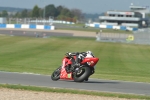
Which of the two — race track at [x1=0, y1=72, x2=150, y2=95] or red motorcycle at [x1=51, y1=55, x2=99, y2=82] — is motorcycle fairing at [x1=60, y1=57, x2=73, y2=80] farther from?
race track at [x1=0, y1=72, x2=150, y2=95]

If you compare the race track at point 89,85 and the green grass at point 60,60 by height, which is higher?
the race track at point 89,85

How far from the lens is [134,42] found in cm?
7388

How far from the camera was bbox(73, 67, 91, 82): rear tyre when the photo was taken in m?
17.9

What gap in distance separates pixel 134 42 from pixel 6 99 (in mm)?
62394

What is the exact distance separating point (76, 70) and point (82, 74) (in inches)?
10.7

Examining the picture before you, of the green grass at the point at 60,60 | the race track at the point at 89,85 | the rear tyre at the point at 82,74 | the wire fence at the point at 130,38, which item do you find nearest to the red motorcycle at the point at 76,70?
the rear tyre at the point at 82,74

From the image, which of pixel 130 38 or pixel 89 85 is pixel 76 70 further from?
pixel 130 38

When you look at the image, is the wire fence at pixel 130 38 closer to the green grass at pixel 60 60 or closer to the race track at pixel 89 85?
the green grass at pixel 60 60

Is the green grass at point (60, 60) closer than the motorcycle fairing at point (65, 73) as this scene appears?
No

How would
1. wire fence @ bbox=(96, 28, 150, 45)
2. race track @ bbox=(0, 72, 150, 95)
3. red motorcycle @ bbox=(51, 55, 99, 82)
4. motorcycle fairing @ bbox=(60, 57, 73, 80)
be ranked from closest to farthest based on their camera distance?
race track @ bbox=(0, 72, 150, 95) → red motorcycle @ bbox=(51, 55, 99, 82) → motorcycle fairing @ bbox=(60, 57, 73, 80) → wire fence @ bbox=(96, 28, 150, 45)

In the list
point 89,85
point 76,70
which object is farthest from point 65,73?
point 89,85

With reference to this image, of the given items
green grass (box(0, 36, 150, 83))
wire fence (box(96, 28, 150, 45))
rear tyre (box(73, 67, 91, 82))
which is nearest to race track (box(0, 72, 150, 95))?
rear tyre (box(73, 67, 91, 82))

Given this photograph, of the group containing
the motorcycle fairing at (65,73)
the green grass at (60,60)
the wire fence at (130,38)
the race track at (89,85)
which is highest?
the motorcycle fairing at (65,73)

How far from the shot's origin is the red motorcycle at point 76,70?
17828 millimetres
